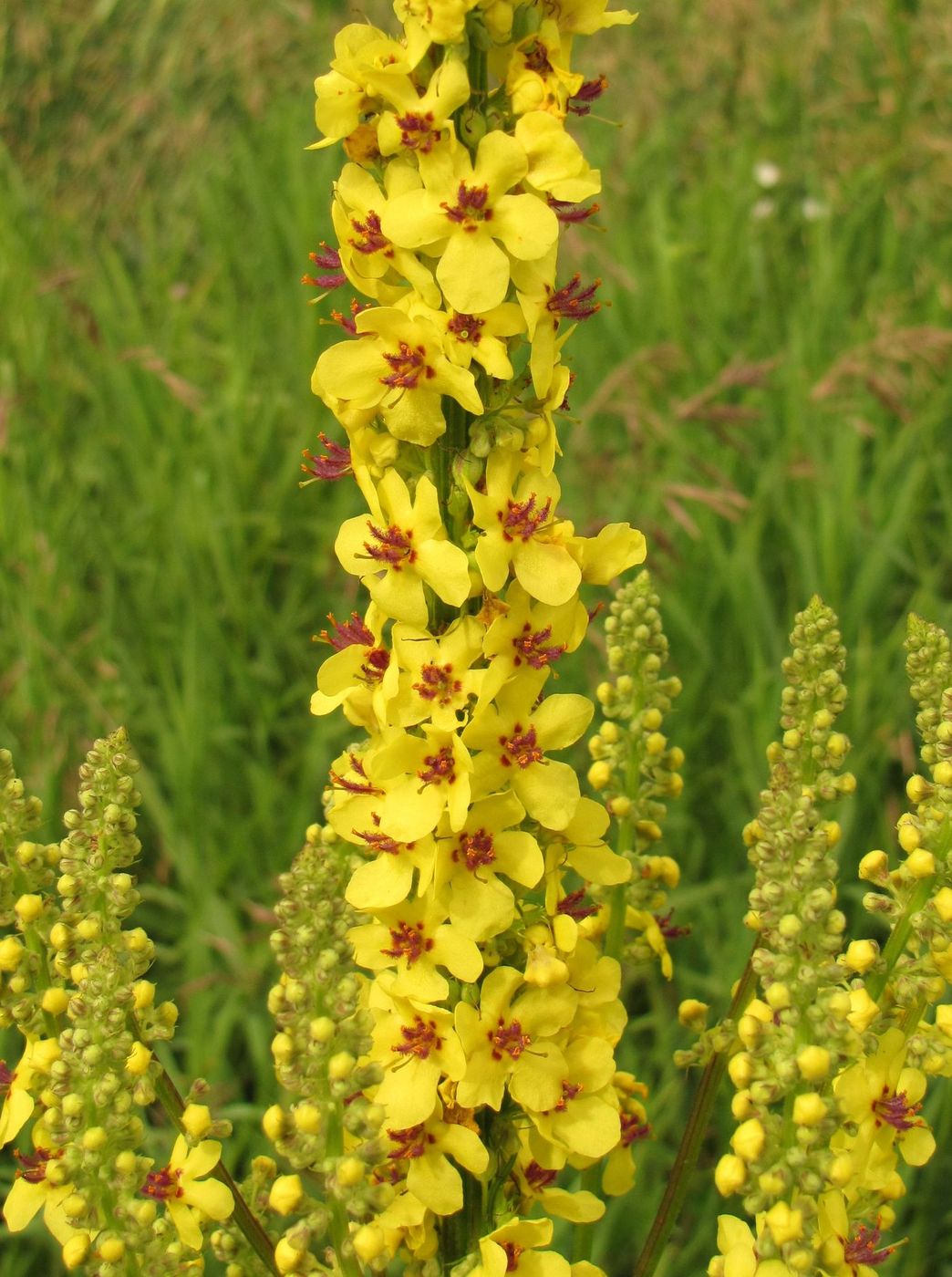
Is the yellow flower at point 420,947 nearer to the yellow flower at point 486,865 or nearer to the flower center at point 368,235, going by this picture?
the yellow flower at point 486,865

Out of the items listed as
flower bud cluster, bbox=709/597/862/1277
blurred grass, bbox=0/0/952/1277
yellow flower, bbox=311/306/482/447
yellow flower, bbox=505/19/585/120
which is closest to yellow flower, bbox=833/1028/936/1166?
flower bud cluster, bbox=709/597/862/1277

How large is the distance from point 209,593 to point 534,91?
9.40ft

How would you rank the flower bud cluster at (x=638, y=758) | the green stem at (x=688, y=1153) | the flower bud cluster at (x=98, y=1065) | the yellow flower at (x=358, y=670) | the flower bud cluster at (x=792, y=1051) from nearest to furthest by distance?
1. the flower bud cluster at (x=792, y=1051)
2. the flower bud cluster at (x=98, y=1065)
3. the yellow flower at (x=358, y=670)
4. the green stem at (x=688, y=1153)
5. the flower bud cluster at (x=638, y=758)

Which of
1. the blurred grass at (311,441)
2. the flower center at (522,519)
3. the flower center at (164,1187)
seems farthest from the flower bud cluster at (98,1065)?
the blurred grass at (311,441)

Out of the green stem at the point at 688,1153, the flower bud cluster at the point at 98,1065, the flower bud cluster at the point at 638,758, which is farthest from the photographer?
the flower bud cluster at the point at 638,758

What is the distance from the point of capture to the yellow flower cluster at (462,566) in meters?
1.45

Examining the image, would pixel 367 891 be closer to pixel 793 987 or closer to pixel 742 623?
pixel 793 987

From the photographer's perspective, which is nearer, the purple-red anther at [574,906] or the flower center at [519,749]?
the flower center at [519,749]

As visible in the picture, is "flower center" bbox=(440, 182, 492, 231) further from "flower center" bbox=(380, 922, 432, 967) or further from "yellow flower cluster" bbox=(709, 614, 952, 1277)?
"flower center" bbox=(380, 922, 432, 967)

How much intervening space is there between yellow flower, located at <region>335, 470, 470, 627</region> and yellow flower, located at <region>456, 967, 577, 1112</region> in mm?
394

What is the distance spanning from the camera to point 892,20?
577 cm

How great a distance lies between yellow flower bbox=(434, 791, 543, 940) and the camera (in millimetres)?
1490

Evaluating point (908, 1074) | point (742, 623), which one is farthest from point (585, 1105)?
point (742, 623)

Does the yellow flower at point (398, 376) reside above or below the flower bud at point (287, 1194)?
above
